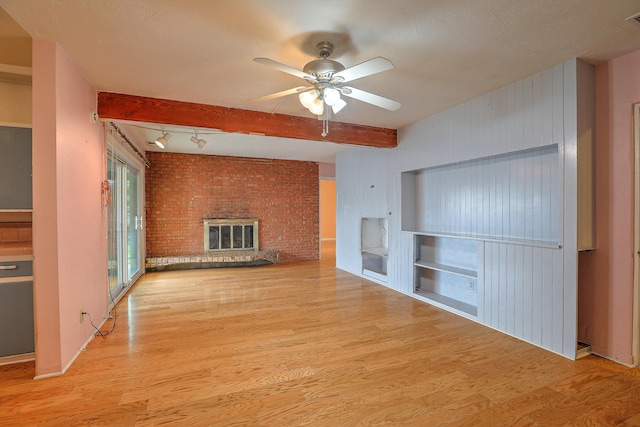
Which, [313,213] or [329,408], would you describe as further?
[313,213]

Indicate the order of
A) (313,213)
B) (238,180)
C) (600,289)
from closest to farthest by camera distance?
1. (600,289)
2. (238,180)
3. (313,213)

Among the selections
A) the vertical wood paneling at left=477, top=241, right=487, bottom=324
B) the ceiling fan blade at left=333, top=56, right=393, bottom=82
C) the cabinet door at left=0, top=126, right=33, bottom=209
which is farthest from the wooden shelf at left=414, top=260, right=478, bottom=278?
the cabinet door at left=0, top=126, right=33, bottom=209

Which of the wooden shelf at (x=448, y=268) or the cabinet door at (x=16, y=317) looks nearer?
the cabinet door at (x=16, y=317)

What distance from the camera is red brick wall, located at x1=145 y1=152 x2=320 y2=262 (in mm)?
6017

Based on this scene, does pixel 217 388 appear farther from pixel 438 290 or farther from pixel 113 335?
pixel 438 290

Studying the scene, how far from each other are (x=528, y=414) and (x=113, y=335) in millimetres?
3367

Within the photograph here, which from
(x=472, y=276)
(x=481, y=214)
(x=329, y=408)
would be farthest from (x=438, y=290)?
(x=329, y=408)

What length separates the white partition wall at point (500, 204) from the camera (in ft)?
7.75

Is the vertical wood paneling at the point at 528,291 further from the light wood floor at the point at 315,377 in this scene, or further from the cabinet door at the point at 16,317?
the cabinet door at the point at 16,317

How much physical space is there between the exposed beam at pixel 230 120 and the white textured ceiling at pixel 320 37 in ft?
0.72

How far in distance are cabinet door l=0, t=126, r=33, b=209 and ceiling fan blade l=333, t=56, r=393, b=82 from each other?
2532 millimetres

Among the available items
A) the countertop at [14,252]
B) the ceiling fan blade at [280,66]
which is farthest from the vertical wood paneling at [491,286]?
the countertop at [14,252]

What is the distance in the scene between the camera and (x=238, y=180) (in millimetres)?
6520

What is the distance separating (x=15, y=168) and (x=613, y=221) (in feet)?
15.7
